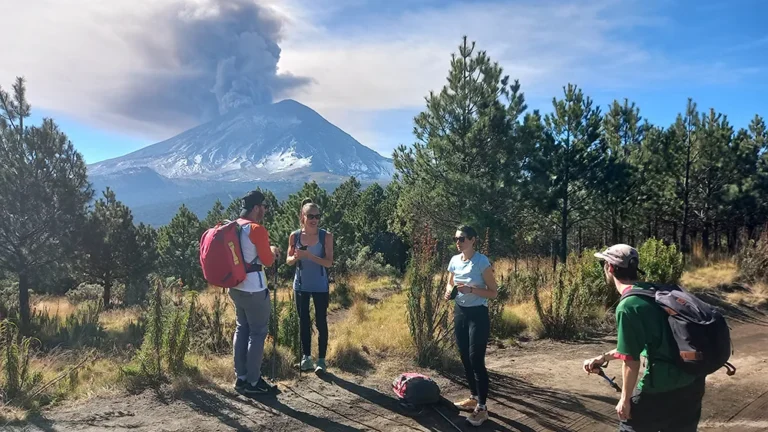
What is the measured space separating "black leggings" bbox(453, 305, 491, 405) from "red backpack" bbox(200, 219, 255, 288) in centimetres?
172

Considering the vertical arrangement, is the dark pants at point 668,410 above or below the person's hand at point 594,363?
below

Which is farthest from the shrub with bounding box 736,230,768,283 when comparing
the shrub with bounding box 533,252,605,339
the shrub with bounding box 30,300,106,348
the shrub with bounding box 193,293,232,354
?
the shrub with bounding box 30,300,106,348

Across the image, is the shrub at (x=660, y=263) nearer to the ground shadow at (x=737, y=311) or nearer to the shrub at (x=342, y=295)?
the ground shadow at (x=737, y=311)

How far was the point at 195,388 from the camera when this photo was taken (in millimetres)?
3947

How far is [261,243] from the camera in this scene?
147 inches

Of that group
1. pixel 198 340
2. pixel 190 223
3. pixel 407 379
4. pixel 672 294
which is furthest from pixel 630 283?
pixel 190 223

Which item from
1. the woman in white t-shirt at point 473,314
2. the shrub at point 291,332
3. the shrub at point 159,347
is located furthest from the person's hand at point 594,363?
the shrub at point 159,347

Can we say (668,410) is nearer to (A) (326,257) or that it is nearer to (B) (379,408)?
(B) (379,408)

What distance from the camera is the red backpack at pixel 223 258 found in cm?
359

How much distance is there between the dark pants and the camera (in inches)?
83.8

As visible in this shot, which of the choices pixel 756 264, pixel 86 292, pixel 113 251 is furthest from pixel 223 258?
pixel 86 292

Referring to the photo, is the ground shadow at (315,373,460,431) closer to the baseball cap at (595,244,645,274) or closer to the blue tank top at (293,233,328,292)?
the blue tank top at (293,233,328,292)

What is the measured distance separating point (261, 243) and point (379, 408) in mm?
1592

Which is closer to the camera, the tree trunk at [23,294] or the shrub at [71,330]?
the shrub at [71,330]
